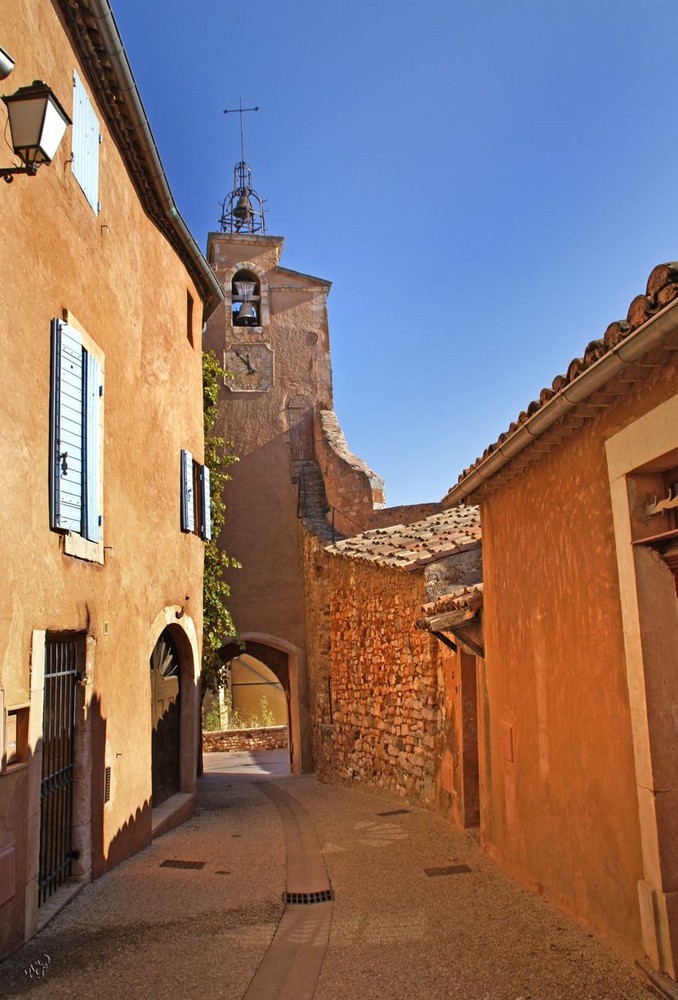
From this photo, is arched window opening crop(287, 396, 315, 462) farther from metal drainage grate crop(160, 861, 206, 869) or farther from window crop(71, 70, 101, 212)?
metal drainage grate crop(160, 861, 206, 869)

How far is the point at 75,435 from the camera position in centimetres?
630

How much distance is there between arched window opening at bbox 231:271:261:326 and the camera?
1948cm

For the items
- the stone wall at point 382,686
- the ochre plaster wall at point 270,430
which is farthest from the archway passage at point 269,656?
the stone wall at point 382,686

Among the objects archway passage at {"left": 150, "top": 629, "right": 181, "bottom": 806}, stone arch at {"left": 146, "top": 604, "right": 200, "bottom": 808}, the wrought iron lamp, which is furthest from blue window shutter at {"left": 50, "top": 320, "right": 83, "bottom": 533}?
stone arch at {"left": 146, "top": 604, "right": 200, "bottom": 808}

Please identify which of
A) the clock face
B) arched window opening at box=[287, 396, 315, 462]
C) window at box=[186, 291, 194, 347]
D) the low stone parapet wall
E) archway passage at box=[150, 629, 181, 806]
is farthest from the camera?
the low stone parapet wall

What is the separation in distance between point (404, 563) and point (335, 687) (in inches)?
179

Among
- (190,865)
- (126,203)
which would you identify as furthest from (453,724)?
(126,203)

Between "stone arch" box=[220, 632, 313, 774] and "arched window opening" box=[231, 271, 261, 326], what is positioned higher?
"arched window opening" box=[231, 271, 261, 326]

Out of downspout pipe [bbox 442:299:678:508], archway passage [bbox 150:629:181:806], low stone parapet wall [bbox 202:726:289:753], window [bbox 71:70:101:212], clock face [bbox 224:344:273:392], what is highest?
clock face [bbox 224:344:273:392]

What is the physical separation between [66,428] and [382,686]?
7.24 meters

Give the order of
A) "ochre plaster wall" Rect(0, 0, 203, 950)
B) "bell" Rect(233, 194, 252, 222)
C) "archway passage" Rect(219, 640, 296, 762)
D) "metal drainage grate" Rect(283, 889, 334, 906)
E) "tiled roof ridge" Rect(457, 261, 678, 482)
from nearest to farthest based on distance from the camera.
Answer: "tiled roof ridge" Rect(457, 261, 678, 482) < "ochre plaster wall" Rect(0, 0, 203, 950) < "metal drainage grate" Rect(283, 889, 334, 906) < "archway passage" Rect(219, 640, 296, 762) < "bell" Rect(233, 194, 252, 222)

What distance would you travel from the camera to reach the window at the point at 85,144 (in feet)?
22.5

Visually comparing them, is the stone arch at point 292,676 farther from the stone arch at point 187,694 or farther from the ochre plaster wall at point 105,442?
the ochre plaster wall at point 105,442

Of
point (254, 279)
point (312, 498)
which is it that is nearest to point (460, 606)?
point (312, 498)
